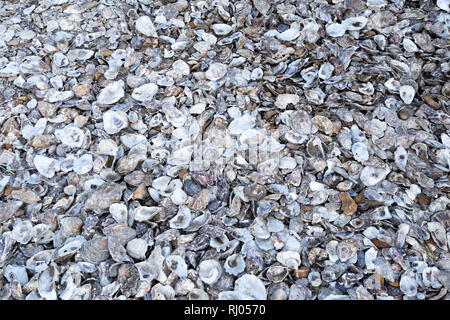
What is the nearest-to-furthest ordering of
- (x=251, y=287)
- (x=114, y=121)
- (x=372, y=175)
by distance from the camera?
(x=251, y=287) < (x=372, y=175) < (x=114, y=121)

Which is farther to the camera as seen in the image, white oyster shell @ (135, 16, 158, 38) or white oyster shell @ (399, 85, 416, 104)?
white oyster shell @ (135, 16, 158, 38)

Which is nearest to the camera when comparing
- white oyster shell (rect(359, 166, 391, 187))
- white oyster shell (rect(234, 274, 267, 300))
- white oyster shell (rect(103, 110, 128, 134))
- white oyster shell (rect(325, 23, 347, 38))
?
white oyster shell (rect(234, 274, 267, 300))

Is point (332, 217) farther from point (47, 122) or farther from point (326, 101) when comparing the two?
point (47, 122)

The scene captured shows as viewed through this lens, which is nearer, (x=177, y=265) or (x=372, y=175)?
(x=177, y=265)

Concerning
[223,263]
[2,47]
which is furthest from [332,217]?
[2,47]

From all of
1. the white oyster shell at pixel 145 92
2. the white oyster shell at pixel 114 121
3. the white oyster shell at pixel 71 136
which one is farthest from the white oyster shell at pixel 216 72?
the white oyster shell at pixel 71 136

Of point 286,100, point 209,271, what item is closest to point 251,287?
point 209,271

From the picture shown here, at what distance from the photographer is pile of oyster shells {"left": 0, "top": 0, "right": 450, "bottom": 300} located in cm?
81

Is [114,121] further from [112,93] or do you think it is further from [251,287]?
[251,287]

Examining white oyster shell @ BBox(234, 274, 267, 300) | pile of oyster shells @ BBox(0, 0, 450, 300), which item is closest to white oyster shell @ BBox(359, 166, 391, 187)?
pile of oyster shells @ BBox(0, 0, 450, 300)

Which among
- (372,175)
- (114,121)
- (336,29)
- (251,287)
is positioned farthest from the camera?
(336,29)

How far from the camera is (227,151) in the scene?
0.96m

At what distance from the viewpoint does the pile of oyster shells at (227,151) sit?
81 centimetres

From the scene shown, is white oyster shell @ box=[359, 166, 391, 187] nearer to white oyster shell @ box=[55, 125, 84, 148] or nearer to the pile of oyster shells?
the pile of oyster shells
